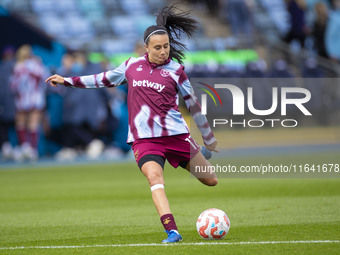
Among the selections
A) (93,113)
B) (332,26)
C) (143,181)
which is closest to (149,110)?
(143,181)

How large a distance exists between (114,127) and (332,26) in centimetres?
826

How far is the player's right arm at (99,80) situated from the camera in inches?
318

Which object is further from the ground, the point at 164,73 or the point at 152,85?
the point at 164,73

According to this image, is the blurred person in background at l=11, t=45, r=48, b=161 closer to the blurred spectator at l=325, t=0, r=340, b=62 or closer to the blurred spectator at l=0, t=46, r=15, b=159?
the blurred spectator at l=0, t=46, r=15, b=159

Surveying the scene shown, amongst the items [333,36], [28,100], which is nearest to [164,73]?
[28,100]

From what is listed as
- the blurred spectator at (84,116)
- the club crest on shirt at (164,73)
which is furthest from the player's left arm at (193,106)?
the blurred spectator at (84,116)

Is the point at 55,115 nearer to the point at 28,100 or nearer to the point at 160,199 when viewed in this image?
the point at 28,100

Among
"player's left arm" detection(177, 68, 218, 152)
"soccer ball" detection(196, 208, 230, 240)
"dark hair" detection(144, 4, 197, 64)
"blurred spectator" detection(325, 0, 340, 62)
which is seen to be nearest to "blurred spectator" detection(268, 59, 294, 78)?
"blurred spectator" detection(325, 0, 340, 62)

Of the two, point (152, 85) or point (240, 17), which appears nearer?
point (152, 85)

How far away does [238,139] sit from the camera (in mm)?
24188

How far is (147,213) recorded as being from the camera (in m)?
10.2

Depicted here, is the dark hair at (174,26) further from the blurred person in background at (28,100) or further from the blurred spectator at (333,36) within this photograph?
the blurred spectator at (333,36)

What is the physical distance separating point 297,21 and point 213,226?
1959 cm

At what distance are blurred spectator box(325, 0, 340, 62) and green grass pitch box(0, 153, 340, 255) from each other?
10.7 meters
